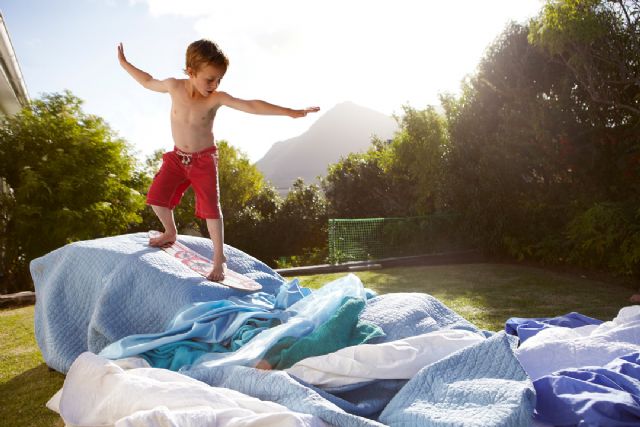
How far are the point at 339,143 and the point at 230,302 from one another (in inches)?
2982

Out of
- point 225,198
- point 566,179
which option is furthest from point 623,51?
point 225,198

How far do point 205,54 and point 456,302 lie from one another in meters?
3.00

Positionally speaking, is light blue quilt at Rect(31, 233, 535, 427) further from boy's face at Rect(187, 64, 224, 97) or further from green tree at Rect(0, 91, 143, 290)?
green tree at Rect(0, 91, 143, 290)

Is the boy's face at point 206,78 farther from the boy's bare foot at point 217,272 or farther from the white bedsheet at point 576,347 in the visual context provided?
the white bedsheet at point 576,347

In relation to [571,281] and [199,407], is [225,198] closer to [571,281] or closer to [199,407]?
[571,281]

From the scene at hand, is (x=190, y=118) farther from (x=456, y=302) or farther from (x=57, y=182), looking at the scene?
(x=57, y=182)

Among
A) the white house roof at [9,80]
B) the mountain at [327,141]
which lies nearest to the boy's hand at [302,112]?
the white house roof at [9,80]

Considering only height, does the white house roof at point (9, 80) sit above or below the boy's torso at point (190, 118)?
above

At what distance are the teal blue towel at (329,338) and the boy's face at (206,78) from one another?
1.53 meters

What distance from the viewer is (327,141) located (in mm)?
80062

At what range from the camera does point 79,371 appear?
5.52ft

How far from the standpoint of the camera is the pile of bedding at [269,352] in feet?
A: 4.59

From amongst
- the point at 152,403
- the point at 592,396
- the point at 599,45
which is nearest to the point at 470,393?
the point at 592,396

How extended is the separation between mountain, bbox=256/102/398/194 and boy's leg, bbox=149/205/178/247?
6304 centimetres
